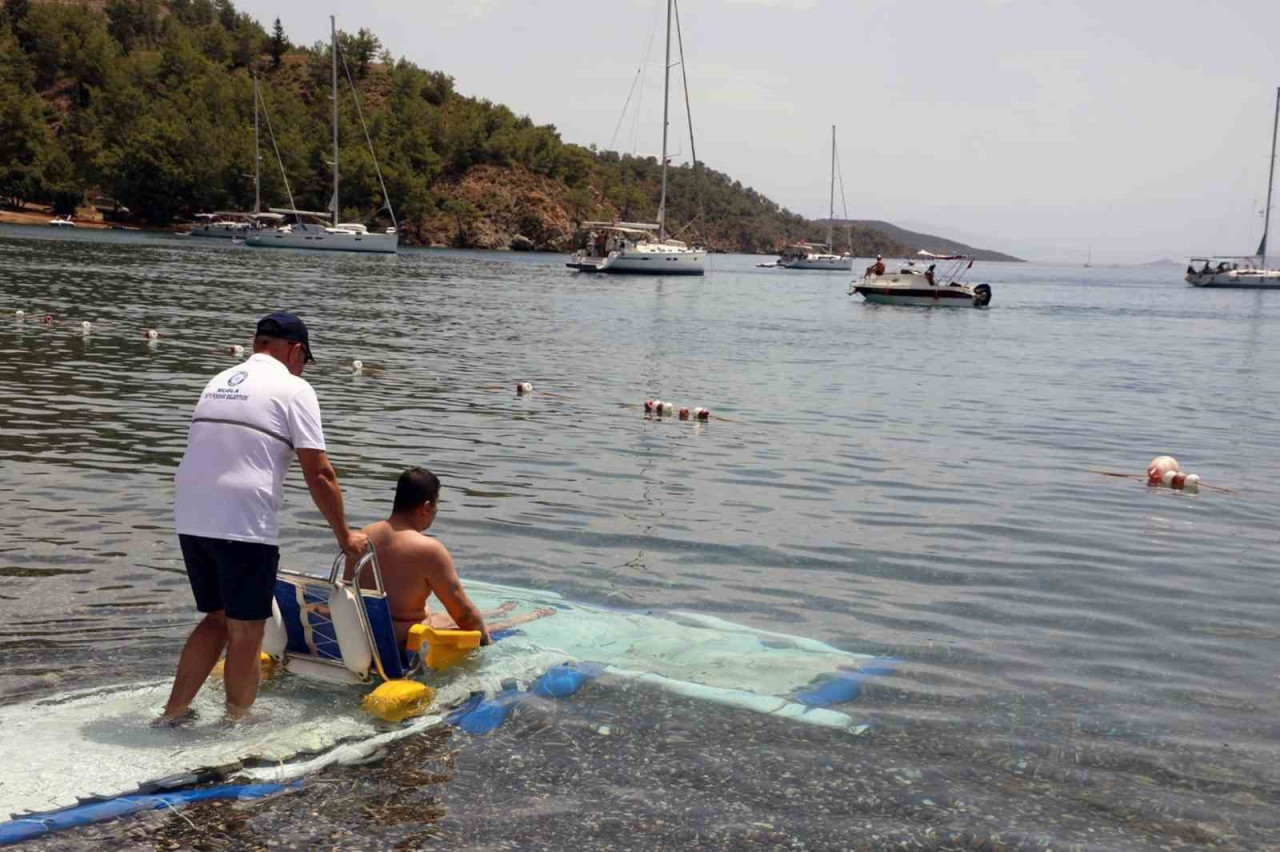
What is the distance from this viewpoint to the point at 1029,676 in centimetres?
840

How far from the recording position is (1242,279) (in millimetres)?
113000

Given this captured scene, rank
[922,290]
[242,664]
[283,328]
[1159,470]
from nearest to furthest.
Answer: [283,328]
[242,664]
[1159,470]
[922,290]

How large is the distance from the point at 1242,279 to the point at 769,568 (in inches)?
4637

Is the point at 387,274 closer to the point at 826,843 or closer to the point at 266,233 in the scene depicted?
the point at 266,233

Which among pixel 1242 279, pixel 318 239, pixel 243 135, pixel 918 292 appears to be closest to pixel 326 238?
pixel 318 239

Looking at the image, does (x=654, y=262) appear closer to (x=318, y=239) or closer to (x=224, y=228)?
(x=318, y=239)

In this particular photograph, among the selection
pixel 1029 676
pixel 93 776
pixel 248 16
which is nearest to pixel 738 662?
pixel 1029 676

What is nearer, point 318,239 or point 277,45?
point 318,239

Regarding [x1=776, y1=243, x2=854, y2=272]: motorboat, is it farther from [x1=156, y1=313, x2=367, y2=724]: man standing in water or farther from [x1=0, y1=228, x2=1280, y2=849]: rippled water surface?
[x1=156, y1=313, x2=367, y2=724]: man standing in water

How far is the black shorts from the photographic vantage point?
5945 mm

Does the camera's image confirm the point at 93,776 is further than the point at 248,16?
No

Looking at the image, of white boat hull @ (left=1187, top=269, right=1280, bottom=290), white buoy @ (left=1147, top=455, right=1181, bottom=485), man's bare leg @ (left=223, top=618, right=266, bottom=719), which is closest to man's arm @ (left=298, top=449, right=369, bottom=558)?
man's bare leg @ (left=223, top=618, right=266, bottom=719)

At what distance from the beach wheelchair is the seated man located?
5.1 inches

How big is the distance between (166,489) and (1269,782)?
10793mm
